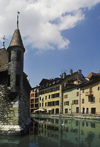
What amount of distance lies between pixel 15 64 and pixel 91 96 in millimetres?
30315

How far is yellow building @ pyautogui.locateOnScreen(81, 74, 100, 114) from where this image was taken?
38.6 metres

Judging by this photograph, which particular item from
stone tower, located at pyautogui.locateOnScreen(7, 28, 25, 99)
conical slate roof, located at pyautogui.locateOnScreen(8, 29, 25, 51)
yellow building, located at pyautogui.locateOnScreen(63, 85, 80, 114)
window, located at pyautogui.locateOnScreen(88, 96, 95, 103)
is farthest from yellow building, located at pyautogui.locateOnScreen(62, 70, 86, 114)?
stone tower, located at pyautogui.locateOnScreen(7, 28, 25, 99)

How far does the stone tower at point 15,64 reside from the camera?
14515 mm

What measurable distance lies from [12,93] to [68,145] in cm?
647

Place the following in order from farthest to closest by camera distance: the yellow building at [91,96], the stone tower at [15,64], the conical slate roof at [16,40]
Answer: the yellow building at [91,96]
the conical slate roof at [16,40]
the stone tower at [15,64]

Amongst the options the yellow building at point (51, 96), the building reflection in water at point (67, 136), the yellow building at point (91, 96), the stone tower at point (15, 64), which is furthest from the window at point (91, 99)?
the stone tower at point (15, 64)

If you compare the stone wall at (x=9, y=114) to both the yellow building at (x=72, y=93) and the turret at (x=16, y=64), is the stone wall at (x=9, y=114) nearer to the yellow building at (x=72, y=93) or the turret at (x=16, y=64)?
the turret at (x=16, y=64)

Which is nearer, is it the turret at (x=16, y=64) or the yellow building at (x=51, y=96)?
the turret at (x=16, y=64)

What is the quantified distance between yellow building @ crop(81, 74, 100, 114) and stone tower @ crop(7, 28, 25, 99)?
2655cm

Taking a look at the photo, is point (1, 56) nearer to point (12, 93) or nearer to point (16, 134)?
point (12, 93)

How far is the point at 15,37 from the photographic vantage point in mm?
16125

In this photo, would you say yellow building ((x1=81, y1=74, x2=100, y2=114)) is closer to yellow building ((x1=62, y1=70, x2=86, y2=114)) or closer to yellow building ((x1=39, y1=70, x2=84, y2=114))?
yellow building ((x1=62, y1=70, x2=86, y2=114))

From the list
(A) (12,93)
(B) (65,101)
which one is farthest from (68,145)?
(B) (65,101)

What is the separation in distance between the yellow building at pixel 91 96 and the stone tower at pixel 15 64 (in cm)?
2655
